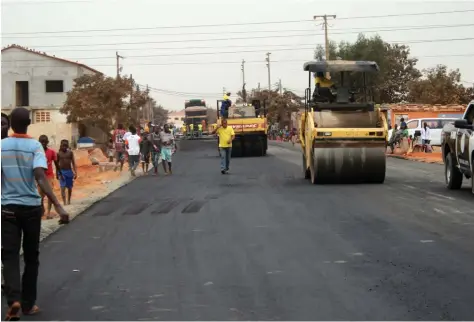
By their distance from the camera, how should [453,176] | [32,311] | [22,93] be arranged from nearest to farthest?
[32,311]
[453,176]
[22,93]

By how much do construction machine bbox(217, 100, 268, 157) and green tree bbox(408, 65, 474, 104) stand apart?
28605 mm

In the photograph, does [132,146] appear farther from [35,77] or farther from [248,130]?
[35,77]

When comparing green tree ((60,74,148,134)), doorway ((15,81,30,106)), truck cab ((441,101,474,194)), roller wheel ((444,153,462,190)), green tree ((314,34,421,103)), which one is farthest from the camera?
green tree ((314,34,421,103))

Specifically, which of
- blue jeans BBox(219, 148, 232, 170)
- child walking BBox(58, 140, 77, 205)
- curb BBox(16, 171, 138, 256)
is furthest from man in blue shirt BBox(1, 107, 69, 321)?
blue jeans BBox(219, 148, 232, 170)

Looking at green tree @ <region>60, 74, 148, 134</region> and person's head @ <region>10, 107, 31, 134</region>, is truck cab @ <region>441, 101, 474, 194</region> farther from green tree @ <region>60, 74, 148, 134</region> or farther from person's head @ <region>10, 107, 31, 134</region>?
green tree @ <region>60, 74, 148, 134</region>

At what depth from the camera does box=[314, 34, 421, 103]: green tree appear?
71188 mm

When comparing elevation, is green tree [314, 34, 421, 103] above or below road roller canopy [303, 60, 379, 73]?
above

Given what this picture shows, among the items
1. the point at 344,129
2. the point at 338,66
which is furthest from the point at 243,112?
the point at 344,129

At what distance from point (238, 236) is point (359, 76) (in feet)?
35.4

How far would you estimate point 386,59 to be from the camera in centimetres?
7281

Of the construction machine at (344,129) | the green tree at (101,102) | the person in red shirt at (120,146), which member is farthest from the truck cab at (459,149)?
the green tree at (101,102)

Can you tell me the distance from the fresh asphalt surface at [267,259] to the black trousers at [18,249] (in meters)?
0.28

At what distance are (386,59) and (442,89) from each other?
39.2ft

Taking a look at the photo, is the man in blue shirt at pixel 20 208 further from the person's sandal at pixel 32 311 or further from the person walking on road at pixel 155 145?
the person walking on road at pixel 155 145
